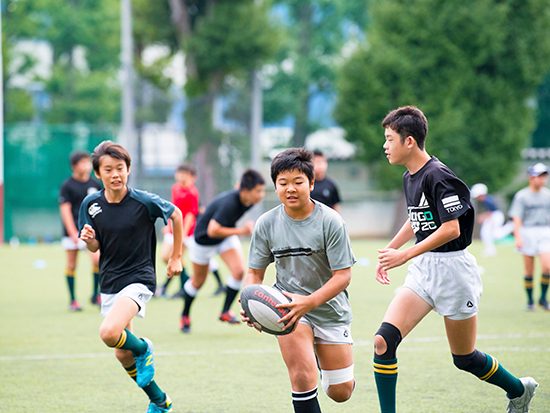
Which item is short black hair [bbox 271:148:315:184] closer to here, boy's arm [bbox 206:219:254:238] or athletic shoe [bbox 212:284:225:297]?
boy's arm [bbox 206:219:254:238]

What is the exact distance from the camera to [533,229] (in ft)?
32.0

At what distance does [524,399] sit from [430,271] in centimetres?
118

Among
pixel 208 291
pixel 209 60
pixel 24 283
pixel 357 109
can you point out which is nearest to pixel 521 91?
pixel 357 109

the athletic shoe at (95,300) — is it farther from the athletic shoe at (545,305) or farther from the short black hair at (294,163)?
the short black hair at (294,163)

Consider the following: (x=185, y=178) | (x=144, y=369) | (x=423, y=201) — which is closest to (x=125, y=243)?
(x=144, y=369)

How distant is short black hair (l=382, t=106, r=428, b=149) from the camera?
452 centimetres

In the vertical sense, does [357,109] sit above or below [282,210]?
above

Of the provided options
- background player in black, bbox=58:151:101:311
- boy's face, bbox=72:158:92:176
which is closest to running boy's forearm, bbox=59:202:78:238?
background player in black, bbox=58:151:101:311

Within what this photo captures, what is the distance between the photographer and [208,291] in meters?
12.3

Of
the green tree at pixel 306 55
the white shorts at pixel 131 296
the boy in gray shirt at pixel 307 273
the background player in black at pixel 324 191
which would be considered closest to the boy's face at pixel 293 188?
the boy in gray shirt at pixel 307 273

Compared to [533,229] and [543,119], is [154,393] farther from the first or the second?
[543,119]

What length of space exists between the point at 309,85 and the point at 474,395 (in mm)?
32305

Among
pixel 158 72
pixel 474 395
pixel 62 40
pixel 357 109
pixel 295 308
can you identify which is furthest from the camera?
pixel 62 40

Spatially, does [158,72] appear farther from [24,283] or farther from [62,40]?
[24,283]
